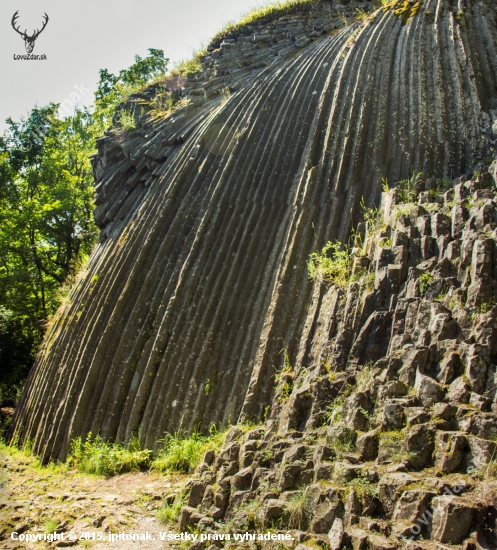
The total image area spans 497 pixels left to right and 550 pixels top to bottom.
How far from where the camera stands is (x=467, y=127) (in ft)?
29.4

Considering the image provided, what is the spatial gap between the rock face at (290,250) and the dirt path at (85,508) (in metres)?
0.88

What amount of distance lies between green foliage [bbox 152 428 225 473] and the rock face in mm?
291

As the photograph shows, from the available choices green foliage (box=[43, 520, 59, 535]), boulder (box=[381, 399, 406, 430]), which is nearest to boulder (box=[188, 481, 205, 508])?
green foliage (box=[43, 520, 59, 535])

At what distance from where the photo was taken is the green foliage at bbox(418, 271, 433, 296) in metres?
5.76

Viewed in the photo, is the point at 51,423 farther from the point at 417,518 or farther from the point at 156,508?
the point at 417,518

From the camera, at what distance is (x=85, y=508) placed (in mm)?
6734

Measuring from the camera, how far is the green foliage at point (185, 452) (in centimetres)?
730

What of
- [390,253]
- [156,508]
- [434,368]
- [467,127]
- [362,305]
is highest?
[467,127]

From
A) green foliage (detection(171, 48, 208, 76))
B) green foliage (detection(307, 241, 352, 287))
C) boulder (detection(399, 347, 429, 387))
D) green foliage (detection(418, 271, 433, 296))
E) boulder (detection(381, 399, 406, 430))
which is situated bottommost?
boulder (detection(381, 399, 406, 430))

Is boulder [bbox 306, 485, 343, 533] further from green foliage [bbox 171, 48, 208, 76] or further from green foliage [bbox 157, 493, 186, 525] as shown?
green foliage [bbox 171, 48, 208, 76]

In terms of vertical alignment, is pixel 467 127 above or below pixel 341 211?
above

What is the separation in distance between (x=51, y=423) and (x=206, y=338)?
3.74 m

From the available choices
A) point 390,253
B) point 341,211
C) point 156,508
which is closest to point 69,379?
point 156,508

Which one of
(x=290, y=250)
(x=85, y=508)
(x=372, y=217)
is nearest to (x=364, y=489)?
(x=85, y=508)
